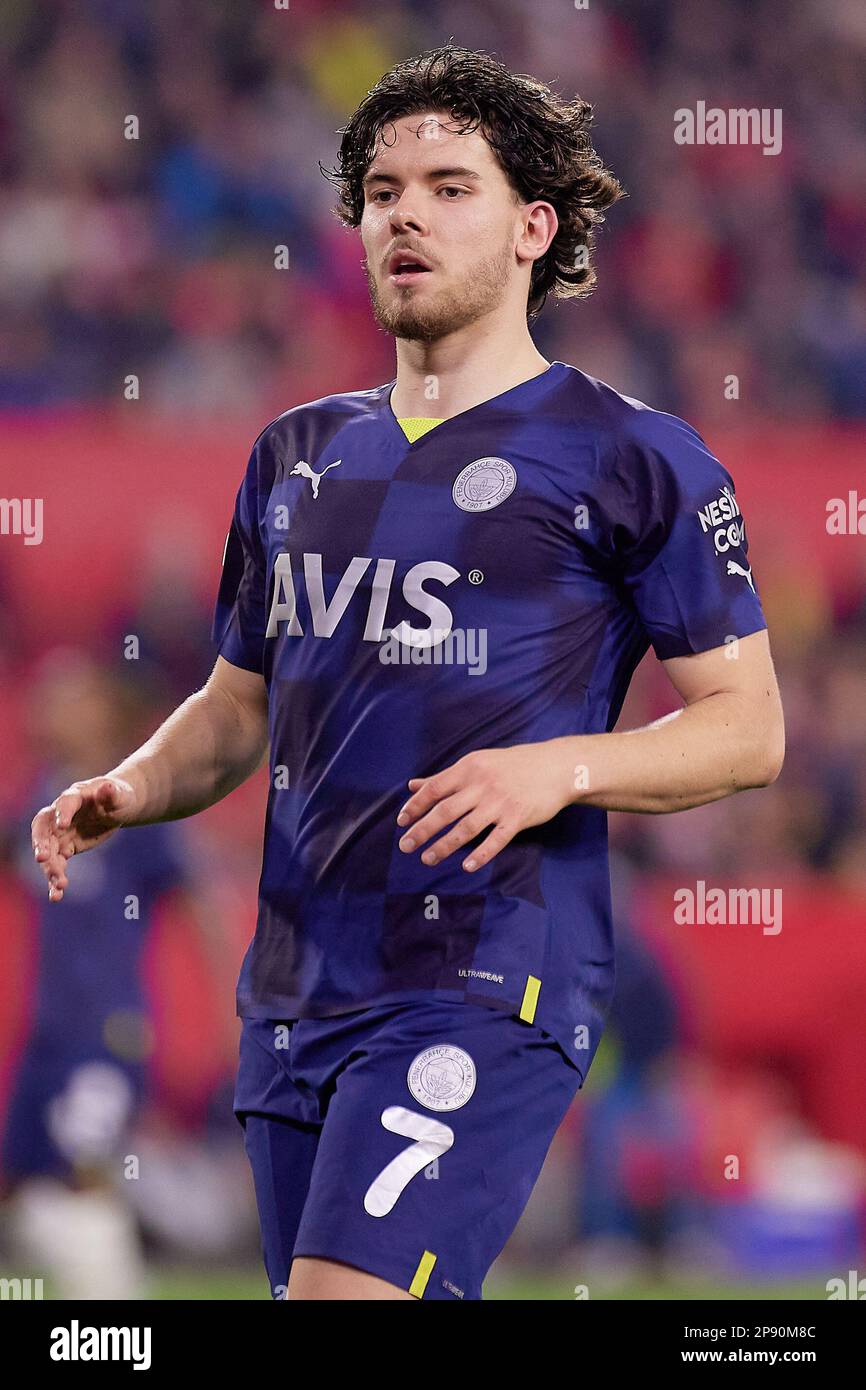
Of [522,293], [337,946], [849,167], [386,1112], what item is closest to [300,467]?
[522,293]

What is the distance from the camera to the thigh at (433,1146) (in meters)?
2.65

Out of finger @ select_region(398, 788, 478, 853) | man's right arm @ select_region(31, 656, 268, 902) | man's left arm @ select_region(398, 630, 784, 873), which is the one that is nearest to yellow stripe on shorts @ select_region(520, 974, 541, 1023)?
man's left arm @ select_region(398, 630, 784, 873)

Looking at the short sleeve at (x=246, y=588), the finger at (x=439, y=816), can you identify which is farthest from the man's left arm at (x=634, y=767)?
the short sleeve at (x=246, y=588)

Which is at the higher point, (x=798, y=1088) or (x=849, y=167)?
(x=849, y=167)

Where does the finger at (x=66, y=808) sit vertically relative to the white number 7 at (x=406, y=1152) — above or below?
above

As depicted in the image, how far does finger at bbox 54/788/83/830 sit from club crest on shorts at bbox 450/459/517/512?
79 cm

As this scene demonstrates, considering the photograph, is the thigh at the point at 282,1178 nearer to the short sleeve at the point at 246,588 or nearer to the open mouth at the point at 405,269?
the short sleeve at the point at 246,588

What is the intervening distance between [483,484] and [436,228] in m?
0.47

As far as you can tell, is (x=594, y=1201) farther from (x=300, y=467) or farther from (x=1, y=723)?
(x=300, y=467)

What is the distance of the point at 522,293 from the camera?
3.37m

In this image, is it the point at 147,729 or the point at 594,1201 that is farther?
the point at 147,729

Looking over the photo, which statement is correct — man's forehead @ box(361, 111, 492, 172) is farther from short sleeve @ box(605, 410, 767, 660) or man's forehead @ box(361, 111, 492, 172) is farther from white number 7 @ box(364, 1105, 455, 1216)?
white number 7 @ box(364, 1105, 455, 1216)

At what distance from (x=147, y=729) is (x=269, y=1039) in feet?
12.0

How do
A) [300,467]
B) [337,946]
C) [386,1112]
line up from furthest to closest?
[300,467], [337,946], [386,1112]
